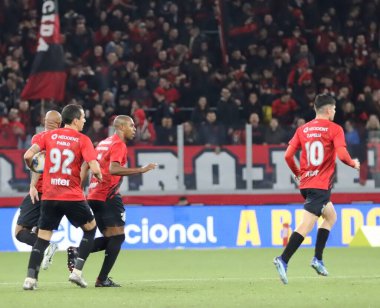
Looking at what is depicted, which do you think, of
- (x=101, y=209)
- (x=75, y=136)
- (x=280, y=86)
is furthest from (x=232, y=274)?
(x=280, y=86)

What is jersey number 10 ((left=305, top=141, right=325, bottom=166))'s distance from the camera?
1248cm

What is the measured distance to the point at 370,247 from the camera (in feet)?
64.0

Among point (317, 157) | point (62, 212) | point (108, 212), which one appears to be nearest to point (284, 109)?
point (317, 157)

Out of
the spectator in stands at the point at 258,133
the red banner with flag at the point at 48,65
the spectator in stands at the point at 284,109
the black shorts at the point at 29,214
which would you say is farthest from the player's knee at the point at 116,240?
the spectator in stands at the point at 284,109

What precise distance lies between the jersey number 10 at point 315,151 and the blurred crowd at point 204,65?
893 centimetres


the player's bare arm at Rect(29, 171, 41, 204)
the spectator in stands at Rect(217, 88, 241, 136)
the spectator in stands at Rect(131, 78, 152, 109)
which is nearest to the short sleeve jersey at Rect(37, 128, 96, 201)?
the player's bare arm at Rect(29, 171, 41, 204)

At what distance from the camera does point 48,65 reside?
888 inches

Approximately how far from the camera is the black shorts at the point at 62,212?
11.5 meters

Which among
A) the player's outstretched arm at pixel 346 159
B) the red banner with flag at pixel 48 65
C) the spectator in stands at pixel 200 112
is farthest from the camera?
the spectator in stands at pixel 200 112

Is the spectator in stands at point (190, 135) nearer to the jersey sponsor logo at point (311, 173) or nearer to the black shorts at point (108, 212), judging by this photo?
the jersey sponsor logo at point (311, 173)

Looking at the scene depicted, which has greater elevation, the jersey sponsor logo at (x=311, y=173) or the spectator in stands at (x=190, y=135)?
the jersey sponsor logo at (x=311, y=173)

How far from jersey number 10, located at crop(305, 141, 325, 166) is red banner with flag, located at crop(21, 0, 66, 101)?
10.6 meters

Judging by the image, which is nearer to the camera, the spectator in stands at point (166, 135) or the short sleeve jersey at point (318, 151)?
the short sleeve jersey at point (318, 151)

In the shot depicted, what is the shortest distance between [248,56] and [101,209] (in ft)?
45.9
